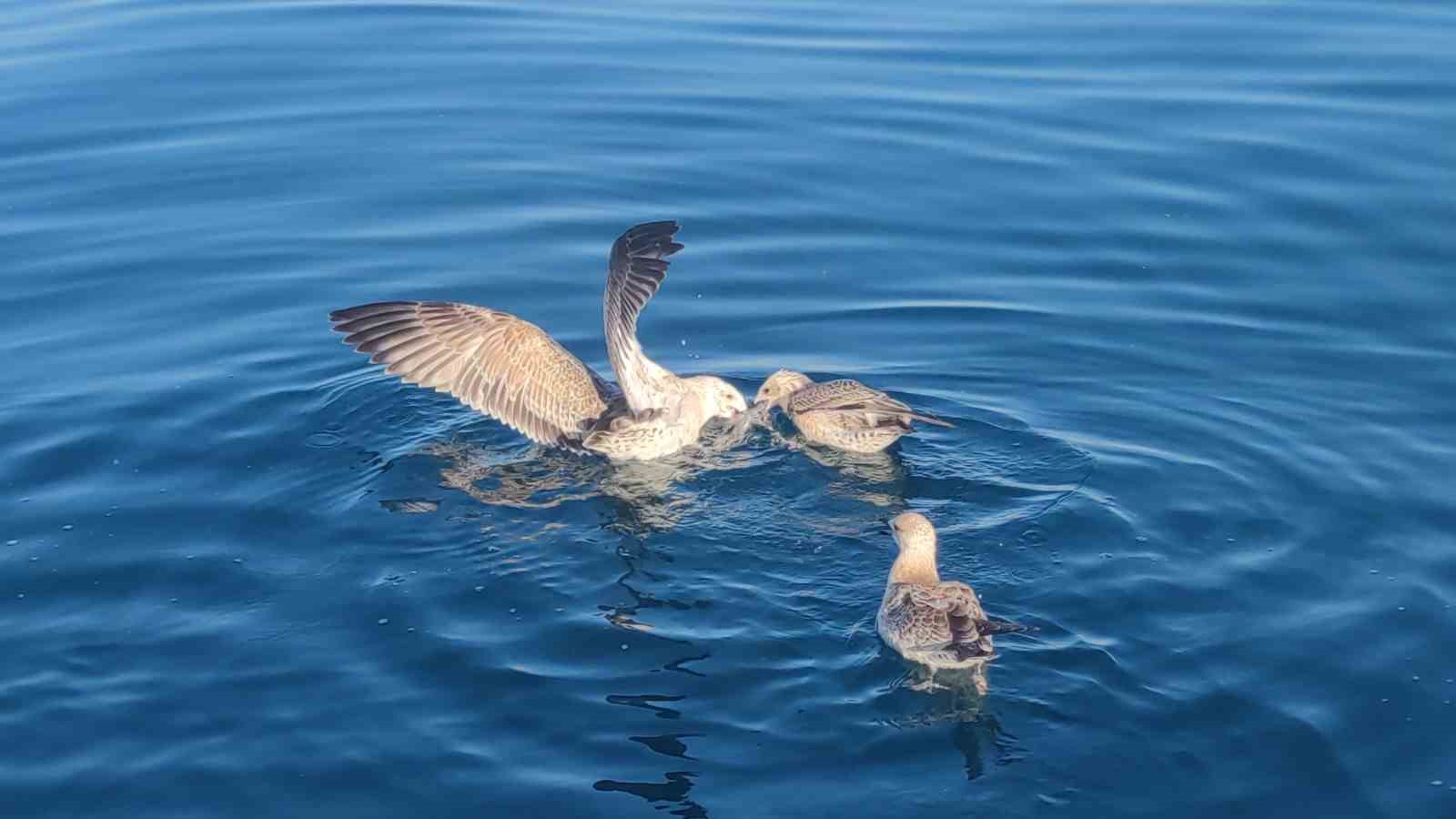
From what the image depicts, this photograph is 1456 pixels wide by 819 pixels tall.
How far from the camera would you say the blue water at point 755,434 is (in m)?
8.37

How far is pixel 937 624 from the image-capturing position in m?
8.72

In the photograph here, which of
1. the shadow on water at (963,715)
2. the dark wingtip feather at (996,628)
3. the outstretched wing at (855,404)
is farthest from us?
the outstretched wing at (855,404)

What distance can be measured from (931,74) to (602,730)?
13.4 meters

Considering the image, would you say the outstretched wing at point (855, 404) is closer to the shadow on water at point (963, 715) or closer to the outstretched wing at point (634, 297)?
the outstretched wing at point (634, 297)

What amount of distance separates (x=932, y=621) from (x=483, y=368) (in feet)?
16.0

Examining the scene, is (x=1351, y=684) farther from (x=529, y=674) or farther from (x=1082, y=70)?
(x=1082, y=70)

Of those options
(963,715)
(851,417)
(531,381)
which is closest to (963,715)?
(963,715)

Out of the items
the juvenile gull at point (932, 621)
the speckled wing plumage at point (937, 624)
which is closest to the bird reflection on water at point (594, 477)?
the juvenile gull at point (932, 621)

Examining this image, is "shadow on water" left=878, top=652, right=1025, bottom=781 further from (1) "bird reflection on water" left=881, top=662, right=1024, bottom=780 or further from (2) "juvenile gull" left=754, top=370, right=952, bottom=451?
(2) "juvenile gull" left=754, top=370, right=952, bottom=451

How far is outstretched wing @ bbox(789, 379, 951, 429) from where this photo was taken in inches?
463

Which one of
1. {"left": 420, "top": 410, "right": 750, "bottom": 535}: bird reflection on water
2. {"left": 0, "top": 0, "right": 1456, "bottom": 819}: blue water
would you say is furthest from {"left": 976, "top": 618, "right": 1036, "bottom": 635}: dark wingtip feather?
{"left": 420, "top": 410, "right": 750, "bottom": 535}: bird reflection on water

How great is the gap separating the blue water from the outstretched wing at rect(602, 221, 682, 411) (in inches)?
22.1

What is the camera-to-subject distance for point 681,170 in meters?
17.6

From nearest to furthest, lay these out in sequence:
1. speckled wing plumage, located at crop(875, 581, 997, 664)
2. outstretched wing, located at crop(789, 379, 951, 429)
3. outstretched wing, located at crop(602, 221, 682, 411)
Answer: speckled wing plumage, located at crop(875, 581, 997, 664), outstretched wing, located at crop(789, 379, 951, 429), outstretched wing, located at crop(602, 221, 682, 411)
